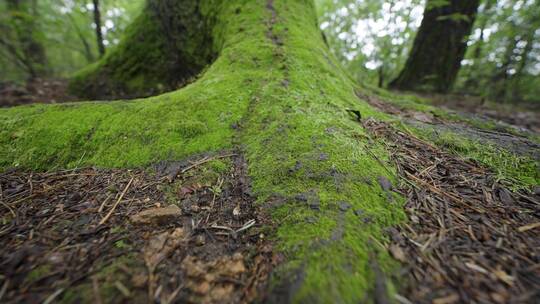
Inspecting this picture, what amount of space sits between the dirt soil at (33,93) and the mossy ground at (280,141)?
254 centimetres

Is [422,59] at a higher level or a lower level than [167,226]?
higher

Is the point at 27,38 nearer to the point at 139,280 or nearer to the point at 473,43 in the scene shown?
the point at 139,280

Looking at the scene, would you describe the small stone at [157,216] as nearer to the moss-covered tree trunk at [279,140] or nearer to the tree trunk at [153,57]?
the moss-covered tree trunk at [279,140]

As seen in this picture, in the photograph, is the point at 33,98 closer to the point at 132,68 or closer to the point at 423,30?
the point at 132,68

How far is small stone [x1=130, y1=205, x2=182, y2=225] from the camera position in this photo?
58.6 inches

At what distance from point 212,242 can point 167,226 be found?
321mm

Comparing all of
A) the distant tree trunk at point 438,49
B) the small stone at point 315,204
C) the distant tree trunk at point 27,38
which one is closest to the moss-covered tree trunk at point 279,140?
the small stone at point 315,204

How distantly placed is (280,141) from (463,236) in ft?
4.55

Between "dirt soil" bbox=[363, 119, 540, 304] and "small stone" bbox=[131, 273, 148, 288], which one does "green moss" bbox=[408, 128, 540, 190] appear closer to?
"dirt soil" bbox=[363, 119, 540, 304]

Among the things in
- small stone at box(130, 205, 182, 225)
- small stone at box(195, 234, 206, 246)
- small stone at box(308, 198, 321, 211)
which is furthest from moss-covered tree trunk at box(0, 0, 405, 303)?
small stone at box(130, 205, 182, 225)

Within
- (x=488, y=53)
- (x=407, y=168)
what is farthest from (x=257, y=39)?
(x=488, y=53)

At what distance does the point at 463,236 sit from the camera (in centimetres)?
137

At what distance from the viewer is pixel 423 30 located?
6.37 m

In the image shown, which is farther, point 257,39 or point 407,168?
point 257,39
